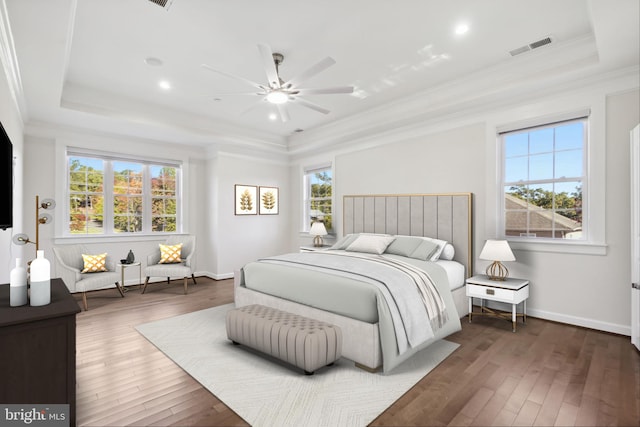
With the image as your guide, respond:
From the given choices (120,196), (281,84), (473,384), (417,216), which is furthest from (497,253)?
(120,196)

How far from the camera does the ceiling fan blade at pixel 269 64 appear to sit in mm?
2579

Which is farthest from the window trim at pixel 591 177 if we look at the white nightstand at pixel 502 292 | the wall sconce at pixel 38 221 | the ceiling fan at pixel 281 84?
the wall sconce at pixel 38 221

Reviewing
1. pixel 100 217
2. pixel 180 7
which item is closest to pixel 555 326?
pixel 180 7

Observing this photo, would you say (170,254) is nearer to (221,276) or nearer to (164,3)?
(221,276)

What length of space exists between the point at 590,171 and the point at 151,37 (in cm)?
458

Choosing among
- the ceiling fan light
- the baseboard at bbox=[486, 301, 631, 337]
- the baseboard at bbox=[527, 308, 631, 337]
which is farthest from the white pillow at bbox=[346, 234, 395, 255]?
the ceiling fan light

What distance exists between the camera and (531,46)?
3303 mm

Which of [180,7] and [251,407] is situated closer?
[251,407]

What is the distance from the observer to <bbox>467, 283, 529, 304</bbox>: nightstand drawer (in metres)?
3.45

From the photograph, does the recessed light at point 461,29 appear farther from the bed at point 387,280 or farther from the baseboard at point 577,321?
the baseboard at point 577,321

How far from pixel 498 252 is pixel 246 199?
15.1ft

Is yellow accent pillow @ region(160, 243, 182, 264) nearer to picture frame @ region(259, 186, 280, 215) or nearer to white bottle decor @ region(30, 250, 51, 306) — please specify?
picture frame @ region(259, 186, 280, 215)

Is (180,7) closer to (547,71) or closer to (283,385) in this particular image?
(283,385)

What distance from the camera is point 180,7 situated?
8.79 ft
